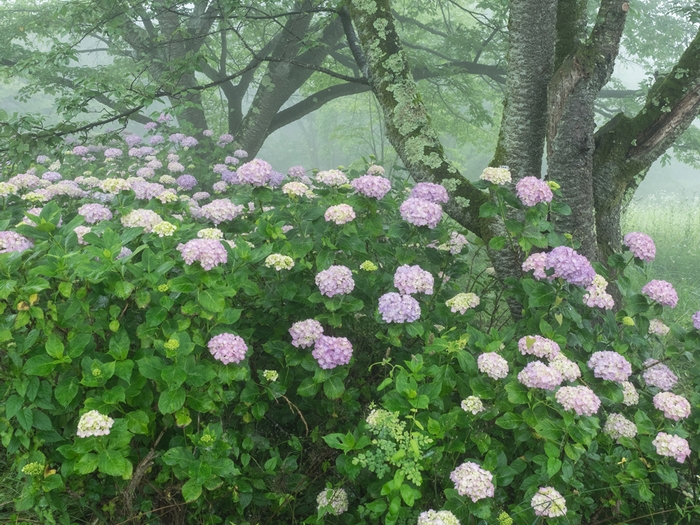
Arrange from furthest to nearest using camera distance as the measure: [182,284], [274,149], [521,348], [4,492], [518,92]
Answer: [274,149] < [518,92] < [4,492] < [521,348] < [182,284]

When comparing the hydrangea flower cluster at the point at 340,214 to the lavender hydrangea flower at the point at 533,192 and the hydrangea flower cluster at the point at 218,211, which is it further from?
the lavender hydrangea flower at the point at 533,192

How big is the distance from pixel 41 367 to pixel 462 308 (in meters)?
1.79

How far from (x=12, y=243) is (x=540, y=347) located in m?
2.23

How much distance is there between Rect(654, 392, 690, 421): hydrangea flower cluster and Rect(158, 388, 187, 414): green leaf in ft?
6.56

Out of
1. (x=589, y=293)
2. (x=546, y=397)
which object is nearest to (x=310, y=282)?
(x=546, y=397)

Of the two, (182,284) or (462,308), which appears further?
(462,308)

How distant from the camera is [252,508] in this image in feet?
7.02

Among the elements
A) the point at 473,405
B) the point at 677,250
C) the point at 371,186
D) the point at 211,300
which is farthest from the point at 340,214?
the point at 677,250

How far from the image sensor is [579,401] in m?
1.74

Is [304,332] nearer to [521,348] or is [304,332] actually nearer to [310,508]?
[310,508]

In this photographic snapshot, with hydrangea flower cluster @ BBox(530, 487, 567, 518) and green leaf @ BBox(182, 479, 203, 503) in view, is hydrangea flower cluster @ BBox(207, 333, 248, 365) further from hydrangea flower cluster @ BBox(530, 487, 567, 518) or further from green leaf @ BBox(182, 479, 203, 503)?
hydrangea flower cluster @ BBox(530, 487, 567, 518)

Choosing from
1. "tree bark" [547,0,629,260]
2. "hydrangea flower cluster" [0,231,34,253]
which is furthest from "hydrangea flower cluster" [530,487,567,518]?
"hydrangea flower cluster" [0,231,34,253]

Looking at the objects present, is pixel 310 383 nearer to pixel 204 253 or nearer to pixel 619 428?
pixel 204 253

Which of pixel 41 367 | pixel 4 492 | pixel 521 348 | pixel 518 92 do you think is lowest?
pixel 4 492
